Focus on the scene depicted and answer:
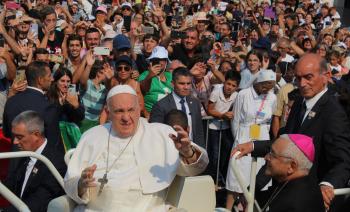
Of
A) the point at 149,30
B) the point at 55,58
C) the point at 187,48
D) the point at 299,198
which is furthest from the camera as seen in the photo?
the point at 149,30

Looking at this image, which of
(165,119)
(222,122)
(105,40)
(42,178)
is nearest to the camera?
(42,178)

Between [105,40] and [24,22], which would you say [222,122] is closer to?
[105,40]

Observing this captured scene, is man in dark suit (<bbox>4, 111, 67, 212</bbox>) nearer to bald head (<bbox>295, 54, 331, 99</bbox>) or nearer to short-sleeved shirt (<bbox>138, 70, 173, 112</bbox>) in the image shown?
bald head (<bbox>295, 54, 331, 99</bbox>)

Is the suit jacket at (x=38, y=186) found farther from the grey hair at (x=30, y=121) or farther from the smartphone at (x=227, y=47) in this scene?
the smartphone at (x=227, y=47)

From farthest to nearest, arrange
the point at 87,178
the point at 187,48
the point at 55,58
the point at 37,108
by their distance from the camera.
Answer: the point at 187,48, the point at 55,58, the point at 37,108, the point at 87,178

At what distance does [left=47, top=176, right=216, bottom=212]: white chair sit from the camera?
16.2 ft

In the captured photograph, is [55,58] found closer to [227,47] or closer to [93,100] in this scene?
[93,100]

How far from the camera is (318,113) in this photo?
15.6ft

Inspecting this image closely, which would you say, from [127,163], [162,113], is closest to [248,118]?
[162,113]

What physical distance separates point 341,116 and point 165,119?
201 cm

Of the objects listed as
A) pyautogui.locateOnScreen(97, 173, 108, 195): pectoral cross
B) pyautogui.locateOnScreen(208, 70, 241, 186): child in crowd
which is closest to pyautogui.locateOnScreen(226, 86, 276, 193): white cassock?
pyautogui.locateOnScreen(208, 70, 241, 186): child in crowd

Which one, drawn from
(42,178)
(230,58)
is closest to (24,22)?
(230,58)

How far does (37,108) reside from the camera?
5863 millimetres

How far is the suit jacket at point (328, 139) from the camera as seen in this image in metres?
4.54
